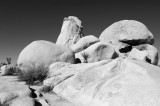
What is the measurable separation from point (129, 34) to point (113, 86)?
18.9m

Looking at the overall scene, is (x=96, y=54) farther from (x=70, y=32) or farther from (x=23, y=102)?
(x=70, y=32)

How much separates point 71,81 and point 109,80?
6.73 feet

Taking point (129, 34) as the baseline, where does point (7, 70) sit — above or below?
below

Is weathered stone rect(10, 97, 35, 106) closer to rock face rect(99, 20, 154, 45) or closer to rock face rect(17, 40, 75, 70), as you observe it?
rock face rect(17, 40, 75, 70)

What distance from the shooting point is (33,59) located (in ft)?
45.3

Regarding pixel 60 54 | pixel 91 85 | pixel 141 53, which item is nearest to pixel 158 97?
pixel 91 85

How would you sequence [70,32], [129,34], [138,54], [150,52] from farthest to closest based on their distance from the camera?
[70,32]
[129,34]
[150,52]
[138,54]

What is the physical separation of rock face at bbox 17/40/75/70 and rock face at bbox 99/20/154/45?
1109 cm

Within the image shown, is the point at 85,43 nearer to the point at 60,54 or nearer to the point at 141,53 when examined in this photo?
the point at 60,54

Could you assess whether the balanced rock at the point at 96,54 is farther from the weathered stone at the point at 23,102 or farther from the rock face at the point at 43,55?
the weathered stone at the point at 23,102

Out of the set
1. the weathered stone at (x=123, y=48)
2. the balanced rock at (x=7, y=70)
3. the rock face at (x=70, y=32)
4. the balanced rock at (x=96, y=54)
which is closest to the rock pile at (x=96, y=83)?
the balanced rock at (x=7, y=70)

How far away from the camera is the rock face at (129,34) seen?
22.9m

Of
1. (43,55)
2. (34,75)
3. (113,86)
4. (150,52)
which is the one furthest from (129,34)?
(113,86)

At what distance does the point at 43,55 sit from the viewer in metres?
13.9
